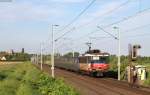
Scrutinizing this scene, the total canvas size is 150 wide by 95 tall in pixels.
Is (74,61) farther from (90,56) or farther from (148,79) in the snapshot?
(148,79)

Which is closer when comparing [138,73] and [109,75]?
[138,73]

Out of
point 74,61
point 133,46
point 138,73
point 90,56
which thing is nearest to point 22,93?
point 133,46

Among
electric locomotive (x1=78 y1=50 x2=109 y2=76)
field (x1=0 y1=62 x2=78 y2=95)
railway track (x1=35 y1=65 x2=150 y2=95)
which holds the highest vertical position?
electric locomotive (x1=78 y1=50 x2=109 y2=76)

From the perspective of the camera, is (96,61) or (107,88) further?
(96,61)

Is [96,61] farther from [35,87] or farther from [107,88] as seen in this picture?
[107,88]

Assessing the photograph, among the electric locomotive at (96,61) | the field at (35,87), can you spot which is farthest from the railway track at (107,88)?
the electric locomotive at (96,61)

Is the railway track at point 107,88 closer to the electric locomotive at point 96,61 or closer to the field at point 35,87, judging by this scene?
the field at point 35,87

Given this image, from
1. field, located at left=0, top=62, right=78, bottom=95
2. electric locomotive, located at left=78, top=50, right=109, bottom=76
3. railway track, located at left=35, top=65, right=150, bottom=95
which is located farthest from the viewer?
electric locomotive, located at left=78, top=50, right=109, bottom=76

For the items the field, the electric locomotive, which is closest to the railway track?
the field

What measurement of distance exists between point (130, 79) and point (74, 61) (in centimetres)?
2809

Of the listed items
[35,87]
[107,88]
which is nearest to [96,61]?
[35,87]

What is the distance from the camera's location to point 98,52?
202 feet

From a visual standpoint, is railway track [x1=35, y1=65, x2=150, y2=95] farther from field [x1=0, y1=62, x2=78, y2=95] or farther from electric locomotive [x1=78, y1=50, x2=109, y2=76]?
electric locomotive [x1=78, y1=50, x2=109, y2=76]

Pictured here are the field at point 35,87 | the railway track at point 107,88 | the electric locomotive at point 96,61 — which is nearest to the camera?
the field at point 35,87
